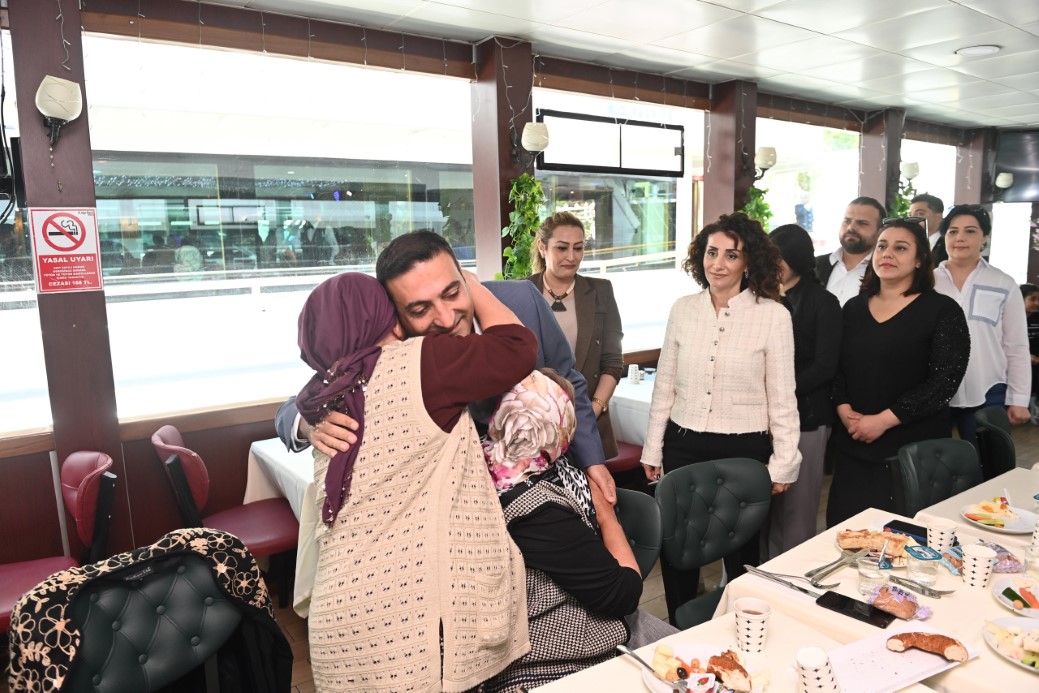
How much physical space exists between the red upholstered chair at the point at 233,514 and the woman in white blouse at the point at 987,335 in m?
3.32

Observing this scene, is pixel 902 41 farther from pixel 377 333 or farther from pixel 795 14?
pixel 377 333

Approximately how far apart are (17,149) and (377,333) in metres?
2.85

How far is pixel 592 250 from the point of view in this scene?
6004 mm

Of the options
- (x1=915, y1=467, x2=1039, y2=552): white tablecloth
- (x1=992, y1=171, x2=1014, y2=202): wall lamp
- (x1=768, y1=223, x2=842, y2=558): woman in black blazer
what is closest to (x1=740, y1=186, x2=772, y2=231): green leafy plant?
(x1=768, y1=223, x2=842, y2=558): woman in black blazer

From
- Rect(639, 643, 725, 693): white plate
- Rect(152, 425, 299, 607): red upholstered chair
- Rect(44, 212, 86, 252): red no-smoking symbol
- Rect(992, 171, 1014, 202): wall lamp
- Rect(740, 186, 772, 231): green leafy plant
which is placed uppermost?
Rect(992, 171, 1014, 202): wall lamp

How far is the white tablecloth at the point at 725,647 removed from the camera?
1.33 meters

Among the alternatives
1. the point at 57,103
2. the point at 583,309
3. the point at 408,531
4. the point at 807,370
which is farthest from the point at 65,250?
the point at 807,370

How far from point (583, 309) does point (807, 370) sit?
3.44ft

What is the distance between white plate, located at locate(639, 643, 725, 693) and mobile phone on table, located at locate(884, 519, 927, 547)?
88 cm

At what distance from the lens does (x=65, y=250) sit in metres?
3.15

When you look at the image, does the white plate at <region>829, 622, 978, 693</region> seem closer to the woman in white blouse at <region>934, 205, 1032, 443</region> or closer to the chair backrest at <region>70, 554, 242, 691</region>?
the chair backrest at <region>70, 554, 242, 691</region>

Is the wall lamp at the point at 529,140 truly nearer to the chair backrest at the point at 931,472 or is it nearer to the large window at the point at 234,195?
the large window at the point at 234,195

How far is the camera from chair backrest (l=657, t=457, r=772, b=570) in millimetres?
2215

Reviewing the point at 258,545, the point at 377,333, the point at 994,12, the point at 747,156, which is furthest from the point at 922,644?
the point at 747,156
